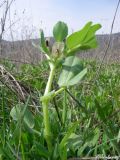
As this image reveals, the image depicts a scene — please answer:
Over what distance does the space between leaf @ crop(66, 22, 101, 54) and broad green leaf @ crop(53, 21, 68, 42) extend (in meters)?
0.03

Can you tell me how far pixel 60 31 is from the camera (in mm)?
854

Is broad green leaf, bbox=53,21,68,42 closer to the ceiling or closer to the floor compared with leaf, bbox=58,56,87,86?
closer to the ceiling

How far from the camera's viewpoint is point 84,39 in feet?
2.71

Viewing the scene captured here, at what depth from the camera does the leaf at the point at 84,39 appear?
0.81m

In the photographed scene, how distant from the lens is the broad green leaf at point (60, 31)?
2.80 feet

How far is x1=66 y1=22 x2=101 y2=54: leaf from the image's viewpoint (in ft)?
2.65

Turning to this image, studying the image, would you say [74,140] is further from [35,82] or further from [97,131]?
[35,82]

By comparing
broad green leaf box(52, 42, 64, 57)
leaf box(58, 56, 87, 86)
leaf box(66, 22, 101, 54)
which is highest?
leaf box(66, 22, 101, 54)

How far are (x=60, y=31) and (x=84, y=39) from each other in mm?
66

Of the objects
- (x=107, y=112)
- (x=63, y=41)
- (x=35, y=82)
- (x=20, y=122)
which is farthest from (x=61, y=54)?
(x=35, y=82)

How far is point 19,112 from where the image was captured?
0.95m

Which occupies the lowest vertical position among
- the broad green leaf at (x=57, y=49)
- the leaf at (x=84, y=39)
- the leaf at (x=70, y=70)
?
the leaf at (x=70, y=70)

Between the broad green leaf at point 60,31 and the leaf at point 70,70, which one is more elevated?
the broad green leaf at point 60,31

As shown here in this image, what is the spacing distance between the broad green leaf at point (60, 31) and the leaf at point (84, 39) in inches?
1.0
